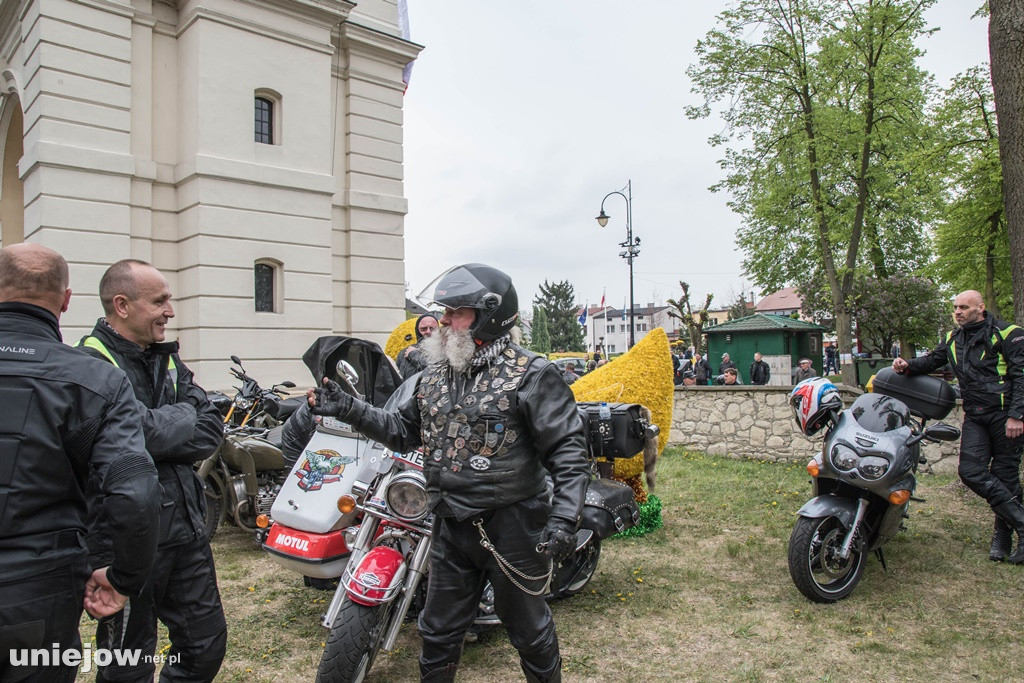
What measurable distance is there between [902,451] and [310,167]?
10.0m

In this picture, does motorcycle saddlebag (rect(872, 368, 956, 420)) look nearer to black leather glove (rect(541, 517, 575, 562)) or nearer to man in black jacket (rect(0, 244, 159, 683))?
black leather glove (rect(541, 517, 575, 562))

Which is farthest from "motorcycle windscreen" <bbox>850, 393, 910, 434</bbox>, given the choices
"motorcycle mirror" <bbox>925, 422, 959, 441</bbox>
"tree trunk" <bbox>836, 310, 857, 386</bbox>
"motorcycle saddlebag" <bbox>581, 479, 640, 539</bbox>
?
"tree trunk" <bbox>836, 310, 857, 386</bbox>

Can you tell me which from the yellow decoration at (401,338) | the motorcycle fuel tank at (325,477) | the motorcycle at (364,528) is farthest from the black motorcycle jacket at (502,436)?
the yellow decoration at (401,338)

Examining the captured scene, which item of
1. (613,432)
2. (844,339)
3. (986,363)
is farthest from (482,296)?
(844,339)

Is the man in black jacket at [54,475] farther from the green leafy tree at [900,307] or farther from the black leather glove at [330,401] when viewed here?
the green leafy tree at [900,307]

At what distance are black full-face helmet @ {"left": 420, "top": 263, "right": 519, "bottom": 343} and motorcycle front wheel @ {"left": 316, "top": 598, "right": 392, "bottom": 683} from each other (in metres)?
1.32

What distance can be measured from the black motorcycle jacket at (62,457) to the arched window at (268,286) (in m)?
9.53

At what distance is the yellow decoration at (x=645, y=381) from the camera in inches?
245

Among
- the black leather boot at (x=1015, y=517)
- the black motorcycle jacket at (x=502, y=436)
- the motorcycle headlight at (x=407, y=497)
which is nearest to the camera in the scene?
the black motorcycle jacket at (x=502, y=436)

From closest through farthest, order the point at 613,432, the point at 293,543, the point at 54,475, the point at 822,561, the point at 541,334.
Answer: the point at 54,475
the point at 293,543
the point at 822,561
the point at 613,432
the point at 541,334

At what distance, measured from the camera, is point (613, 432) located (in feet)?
15.6

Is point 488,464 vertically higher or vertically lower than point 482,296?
lower

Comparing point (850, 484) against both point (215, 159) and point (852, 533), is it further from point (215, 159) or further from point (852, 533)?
point (215, 159)

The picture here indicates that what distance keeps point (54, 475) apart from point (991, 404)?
574 centimetres
